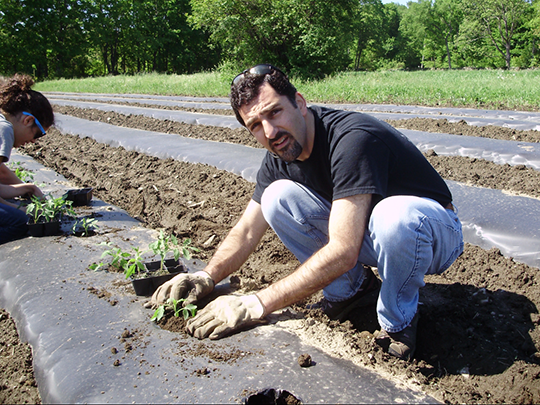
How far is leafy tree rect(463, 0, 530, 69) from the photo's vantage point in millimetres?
37375

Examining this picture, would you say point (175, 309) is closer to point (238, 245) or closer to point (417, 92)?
point (238, 245)

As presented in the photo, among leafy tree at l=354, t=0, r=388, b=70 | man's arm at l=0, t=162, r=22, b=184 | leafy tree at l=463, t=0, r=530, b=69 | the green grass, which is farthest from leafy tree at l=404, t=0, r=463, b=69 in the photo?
man's arm at l=0, t=162, r=22, b=184

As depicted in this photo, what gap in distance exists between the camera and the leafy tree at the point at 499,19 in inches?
1471

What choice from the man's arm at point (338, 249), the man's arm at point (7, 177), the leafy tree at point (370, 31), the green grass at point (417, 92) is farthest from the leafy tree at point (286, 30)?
the leafy tree at point (370, 31)

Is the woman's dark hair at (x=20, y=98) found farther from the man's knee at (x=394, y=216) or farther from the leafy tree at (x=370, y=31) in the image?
the leafy tree at (x=370, y=31)

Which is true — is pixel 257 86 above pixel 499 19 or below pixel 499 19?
below

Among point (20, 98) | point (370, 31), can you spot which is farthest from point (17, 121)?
point (370, 31)

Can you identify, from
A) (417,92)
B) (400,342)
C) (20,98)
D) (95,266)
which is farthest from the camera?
(417,92)

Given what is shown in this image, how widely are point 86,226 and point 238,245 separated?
4.79 ft

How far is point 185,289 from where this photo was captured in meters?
1.91

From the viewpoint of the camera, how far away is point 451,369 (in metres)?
1.77

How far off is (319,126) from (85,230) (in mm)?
1981

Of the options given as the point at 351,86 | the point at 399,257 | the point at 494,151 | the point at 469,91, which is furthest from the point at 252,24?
the point at 399,257

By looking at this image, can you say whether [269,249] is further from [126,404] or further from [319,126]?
[126,404]
